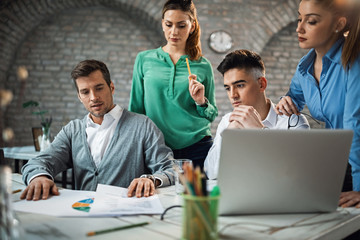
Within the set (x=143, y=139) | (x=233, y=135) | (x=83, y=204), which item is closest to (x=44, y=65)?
(x=143, y=139)

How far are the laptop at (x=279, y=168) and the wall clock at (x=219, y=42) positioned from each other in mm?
3460

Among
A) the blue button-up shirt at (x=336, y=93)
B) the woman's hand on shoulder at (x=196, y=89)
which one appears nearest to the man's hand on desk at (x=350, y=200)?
the blue button-up shirt at (x=336, y=93)

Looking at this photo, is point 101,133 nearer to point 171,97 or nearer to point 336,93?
point 171,97

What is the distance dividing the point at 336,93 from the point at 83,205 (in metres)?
1.04

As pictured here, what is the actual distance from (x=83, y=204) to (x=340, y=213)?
0.79 metres

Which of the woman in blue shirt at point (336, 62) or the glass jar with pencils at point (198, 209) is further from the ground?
the woman in blue shirt at point (336, 62)

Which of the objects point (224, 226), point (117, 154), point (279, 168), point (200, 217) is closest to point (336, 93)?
point (279, 168)

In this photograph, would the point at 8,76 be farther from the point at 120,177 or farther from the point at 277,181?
the point at 277,181

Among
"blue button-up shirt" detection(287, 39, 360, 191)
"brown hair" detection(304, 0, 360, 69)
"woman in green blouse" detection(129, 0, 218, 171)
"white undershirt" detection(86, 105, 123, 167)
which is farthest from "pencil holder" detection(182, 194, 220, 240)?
"woman in green blouse" detection(129, 0, 218, 171)

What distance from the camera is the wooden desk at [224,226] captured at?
795 millimetres

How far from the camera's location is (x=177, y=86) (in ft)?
6.08

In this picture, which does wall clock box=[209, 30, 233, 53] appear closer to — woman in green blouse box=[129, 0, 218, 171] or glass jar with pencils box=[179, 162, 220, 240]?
woman in green blouse box=[129, 0, 218, 171]

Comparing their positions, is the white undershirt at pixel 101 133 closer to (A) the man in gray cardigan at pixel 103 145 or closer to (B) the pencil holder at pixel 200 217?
(A) the man in gray cardigan at pixel 103 145

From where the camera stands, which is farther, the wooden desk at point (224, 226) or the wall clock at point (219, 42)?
the wall clock at point (219, 42)
